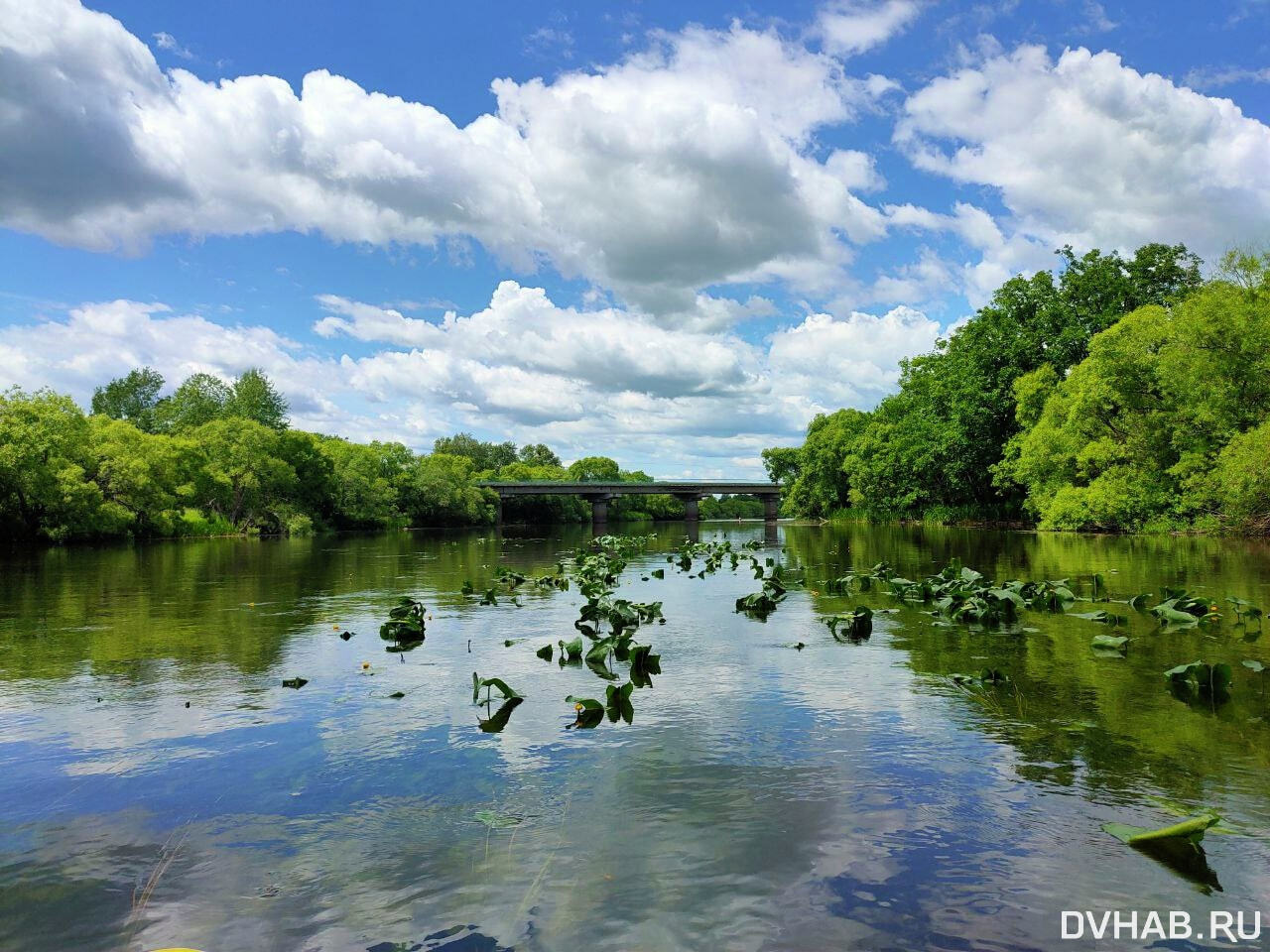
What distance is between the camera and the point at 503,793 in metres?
6.77

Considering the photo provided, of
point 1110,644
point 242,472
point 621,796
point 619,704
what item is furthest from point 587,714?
point 242,472

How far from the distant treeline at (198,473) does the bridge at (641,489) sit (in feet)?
20.4

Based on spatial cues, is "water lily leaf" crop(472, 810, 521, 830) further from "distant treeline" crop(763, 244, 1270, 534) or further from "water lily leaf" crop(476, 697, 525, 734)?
"distant treeline" crop(763, 244, 1270, 534)

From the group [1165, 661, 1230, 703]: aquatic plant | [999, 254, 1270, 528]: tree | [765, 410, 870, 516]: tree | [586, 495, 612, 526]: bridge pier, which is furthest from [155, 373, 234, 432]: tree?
[1165, 661, 1230, 703]: aquatic plant

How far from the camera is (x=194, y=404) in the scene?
120 m

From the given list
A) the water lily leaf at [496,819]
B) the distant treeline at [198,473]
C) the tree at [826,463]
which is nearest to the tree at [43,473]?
the distant treeline at [198,473]

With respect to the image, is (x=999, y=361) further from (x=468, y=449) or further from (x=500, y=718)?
(x=468, y=449)

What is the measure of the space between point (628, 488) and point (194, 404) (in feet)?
228

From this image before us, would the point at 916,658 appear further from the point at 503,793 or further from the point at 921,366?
the point at 921,366

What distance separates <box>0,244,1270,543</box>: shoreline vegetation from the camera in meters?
41.0

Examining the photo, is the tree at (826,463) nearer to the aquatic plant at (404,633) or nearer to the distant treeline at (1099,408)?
the distant treeline at (1099,408)

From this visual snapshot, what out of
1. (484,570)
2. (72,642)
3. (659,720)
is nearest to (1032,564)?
(484,570)

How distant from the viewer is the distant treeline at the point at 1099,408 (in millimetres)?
39938

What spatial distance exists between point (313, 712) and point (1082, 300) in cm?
6898
